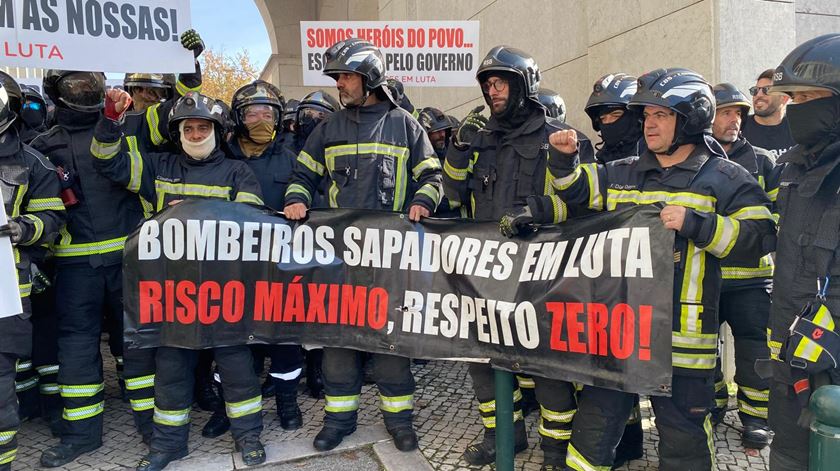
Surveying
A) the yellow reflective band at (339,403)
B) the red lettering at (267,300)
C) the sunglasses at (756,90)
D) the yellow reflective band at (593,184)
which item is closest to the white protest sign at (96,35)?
the red lettering at (267,300)

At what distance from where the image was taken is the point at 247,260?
3.87m

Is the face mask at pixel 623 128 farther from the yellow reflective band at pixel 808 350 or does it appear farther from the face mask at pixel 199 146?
the face mask at pixel 199 146

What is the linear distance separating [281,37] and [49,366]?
19370 mm

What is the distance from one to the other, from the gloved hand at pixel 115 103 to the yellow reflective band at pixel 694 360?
11.2ft

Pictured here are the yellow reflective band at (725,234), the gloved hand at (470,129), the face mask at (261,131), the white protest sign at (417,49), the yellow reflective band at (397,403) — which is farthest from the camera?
the white protest sign at (417,49)

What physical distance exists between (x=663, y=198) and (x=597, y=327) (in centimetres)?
70

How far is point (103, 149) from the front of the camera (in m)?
3.70

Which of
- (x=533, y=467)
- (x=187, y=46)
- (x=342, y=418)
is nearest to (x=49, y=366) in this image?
(x=342, y=418)

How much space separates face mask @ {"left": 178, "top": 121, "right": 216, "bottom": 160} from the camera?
384 cm

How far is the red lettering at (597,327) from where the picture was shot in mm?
2902

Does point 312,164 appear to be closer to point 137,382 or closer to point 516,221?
point 516,221

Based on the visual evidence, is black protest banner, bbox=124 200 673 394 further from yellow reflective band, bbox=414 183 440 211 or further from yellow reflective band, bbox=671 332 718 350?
yellow reflective band, bbox=671 332 718 350

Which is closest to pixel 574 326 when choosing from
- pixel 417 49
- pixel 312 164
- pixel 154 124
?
pixel 312 164

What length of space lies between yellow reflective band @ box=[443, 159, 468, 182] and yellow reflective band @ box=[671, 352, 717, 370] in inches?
64.2
